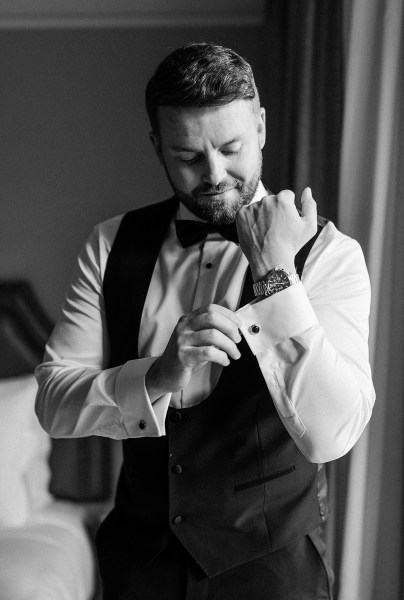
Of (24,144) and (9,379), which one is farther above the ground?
(24,144)

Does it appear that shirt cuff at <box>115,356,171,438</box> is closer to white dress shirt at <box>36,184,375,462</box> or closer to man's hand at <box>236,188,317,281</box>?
white dress shirt at <box>36,184,375,462</box>

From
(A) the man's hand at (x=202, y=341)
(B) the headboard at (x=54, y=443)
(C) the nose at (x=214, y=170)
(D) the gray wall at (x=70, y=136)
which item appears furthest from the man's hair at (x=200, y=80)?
(B) the headboard at (x=54, y=443)

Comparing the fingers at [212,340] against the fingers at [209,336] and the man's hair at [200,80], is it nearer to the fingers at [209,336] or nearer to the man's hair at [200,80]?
the fingers at [209,336]

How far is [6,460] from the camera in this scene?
9.18ft

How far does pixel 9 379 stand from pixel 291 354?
1949 millimetres

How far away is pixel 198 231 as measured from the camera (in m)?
1.72

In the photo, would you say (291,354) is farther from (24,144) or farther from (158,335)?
(24,144)

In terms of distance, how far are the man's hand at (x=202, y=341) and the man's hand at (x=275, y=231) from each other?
0.13 metres

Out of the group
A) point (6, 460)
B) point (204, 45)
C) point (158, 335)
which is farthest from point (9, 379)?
point (204, 45)

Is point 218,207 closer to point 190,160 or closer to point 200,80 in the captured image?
point 190,160

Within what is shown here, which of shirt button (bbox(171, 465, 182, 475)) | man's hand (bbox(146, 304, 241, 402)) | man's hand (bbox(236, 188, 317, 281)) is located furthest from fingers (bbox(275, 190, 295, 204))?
shirt button (bbox(171, 465, 182, 475))

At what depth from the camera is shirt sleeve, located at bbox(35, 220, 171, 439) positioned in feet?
4.88

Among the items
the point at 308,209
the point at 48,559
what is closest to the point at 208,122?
the point at 308,209

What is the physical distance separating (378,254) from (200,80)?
0.89 meters
